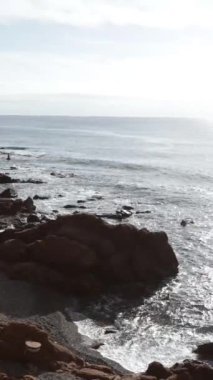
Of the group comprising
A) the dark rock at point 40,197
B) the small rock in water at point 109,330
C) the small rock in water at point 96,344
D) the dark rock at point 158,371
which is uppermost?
the dark rock at point 40,197

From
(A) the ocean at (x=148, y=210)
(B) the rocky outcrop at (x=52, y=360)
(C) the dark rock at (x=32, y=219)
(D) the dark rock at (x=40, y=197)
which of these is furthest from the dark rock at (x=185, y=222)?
(B) the rocky outcrop at (x=52, y=360)

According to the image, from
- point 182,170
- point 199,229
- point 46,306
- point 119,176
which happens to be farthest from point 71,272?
point 182,170

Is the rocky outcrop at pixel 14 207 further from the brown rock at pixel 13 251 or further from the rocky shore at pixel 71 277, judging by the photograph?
the brown rock at pixel 13 251

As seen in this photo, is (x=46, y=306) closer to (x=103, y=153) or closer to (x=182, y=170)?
(x=182, y=170)

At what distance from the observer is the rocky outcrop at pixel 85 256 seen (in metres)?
34.0

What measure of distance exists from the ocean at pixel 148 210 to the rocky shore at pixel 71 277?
1429 mm

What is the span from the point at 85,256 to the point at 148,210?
93.9ft

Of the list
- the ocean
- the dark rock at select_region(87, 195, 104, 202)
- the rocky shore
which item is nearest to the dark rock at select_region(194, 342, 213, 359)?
the ocean

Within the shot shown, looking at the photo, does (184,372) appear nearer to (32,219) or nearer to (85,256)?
(85,256)

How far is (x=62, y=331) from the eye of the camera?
27.6 m

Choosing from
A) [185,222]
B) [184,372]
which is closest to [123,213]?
[185,222]

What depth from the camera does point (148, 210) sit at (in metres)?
62.9

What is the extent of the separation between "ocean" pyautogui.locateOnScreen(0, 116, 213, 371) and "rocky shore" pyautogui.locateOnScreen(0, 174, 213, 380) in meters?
1.43

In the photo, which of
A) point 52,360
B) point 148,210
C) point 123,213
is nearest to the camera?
point 52,360
